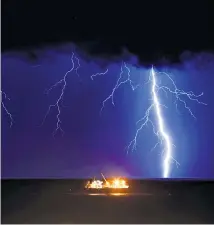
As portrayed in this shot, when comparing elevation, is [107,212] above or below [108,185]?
below

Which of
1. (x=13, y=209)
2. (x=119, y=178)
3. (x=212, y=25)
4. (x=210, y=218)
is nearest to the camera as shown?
(x=210, y=218)

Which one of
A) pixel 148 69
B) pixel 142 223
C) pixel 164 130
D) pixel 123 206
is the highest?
pixel 148 69

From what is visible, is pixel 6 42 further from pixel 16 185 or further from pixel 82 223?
pixel 16 185

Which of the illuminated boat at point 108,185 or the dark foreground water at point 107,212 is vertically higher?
the illuminated boat at point 108,185

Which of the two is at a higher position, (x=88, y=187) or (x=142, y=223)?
(x=88, y=187)

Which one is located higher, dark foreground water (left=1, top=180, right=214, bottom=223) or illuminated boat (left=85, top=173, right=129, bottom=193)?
illuminated boat (left=85, top=173, right=129, bottom=193)

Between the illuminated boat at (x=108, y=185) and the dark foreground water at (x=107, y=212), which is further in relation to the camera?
the illuminated boat at (x=108, y=185)

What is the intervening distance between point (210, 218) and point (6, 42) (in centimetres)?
464

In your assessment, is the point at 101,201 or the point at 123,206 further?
the point at 101,201

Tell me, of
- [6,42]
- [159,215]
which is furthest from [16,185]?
[159,215]

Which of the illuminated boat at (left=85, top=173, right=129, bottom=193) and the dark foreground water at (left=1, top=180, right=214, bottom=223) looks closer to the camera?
the dark foreground water at (left=1, top=180, right=214, bottom=223)

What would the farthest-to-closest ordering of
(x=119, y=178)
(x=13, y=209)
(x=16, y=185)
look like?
(x=16, y=185)
(x=119, y=178)
(x=13, y=209)

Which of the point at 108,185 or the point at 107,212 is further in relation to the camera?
the point at 108,185

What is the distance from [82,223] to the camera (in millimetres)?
5156
